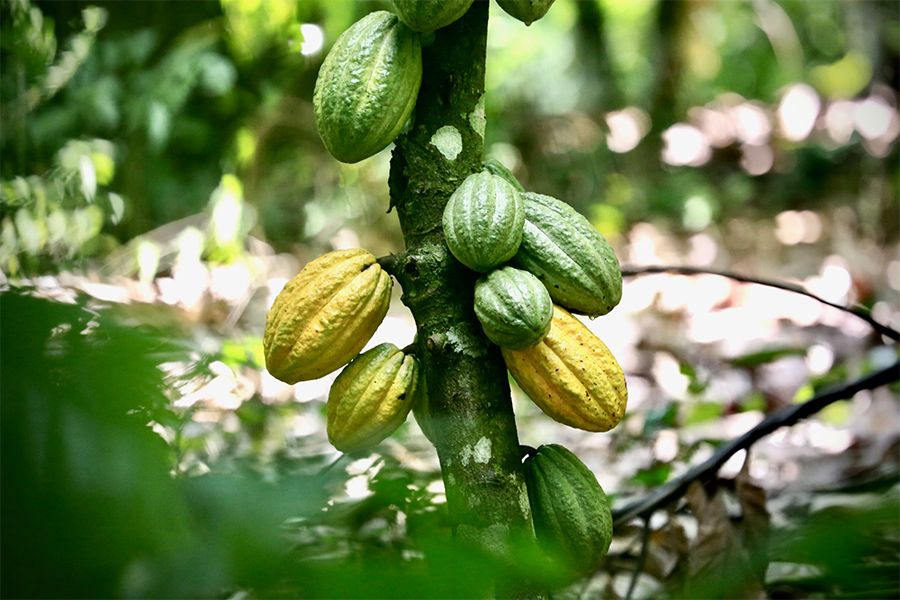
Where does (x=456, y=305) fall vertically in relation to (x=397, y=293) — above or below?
below

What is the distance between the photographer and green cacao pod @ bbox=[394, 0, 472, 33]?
3.69 feet

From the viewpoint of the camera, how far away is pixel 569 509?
122 centimetres

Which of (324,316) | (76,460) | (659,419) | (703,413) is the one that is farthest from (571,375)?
(703,413)

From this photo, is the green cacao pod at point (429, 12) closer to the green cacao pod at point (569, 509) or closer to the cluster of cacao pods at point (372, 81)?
the cluster of cacao pods at point (372, 81)

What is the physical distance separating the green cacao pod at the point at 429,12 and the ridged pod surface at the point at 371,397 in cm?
45

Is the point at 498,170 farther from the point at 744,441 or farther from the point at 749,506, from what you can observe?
the point at 749,506

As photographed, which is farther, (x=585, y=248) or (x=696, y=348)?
(x=696, y=348)

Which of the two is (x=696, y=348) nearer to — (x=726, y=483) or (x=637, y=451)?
(x=637, y=451)

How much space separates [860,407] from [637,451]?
44.9 inches

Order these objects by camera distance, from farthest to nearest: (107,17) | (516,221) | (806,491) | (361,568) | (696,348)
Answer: (696,348), (107,17), (806,491), (516,221), (361,568)

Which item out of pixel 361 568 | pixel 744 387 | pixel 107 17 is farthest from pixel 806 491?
pixel 107 17

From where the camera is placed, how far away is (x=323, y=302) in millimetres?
1229

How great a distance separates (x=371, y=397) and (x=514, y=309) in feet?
0.81

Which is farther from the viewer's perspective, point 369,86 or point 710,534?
point 710,534
